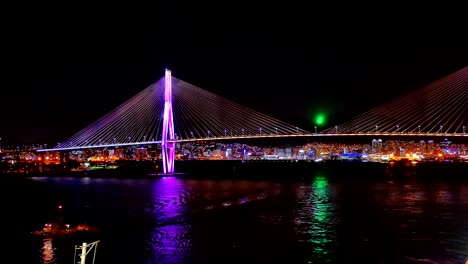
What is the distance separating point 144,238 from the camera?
14680 mm

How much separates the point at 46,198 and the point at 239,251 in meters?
18.3

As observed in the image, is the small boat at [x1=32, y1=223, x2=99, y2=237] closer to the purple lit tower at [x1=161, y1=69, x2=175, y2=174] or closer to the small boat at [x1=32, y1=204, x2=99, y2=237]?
the small boat at [x1=32, y1=204, x2=99, y2=237]

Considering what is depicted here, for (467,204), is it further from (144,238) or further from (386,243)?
(144,238)

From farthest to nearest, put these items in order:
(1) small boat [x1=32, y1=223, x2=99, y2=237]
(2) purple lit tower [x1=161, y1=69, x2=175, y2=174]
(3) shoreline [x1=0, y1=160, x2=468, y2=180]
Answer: (3) shoreline [x1=0, y1=160, x2=468, y2=180], (2) purple lit tower [x1=161, y1=69, x2=175, y2=174], (1) small boat [x1=32, y1=223, x2=99, y2=237]

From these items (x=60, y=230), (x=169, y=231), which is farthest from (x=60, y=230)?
(x=169, y=231)

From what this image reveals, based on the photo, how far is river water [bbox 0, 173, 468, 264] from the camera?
40.4 ft

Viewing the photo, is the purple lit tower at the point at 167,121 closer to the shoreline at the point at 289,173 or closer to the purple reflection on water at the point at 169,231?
the shoreline at the point at 289,173

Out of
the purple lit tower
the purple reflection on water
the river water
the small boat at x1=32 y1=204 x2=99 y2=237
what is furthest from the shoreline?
the small boat at x1=32 y1=204 x2=99 y2=237

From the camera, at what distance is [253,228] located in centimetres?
1606

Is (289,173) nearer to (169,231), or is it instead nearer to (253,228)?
(253,228)

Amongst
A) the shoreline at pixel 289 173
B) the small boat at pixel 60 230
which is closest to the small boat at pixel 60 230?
the small boat at pixel 60 230

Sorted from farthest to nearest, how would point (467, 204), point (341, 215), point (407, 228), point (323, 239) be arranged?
point (467, 204) → point (341, 215) → point (407, 228) → point (323, 239)

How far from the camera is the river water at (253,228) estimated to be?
12328 millimetres

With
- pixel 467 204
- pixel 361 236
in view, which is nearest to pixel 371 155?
pixel 467 204
